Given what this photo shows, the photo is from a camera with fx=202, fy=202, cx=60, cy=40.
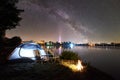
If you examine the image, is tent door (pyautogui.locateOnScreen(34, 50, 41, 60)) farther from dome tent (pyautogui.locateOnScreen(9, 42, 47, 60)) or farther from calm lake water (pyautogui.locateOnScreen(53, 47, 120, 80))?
calm lake water (pyautogui.locateOnScreen(53, 47, 120, 80))

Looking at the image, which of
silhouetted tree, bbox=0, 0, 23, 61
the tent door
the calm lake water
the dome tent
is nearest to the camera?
the dome tent

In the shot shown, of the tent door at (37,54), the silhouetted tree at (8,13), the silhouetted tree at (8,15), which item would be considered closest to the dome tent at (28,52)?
the tent door at (37,54)

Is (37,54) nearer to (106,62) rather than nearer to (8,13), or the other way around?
(8,13)

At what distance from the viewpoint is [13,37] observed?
6244cm

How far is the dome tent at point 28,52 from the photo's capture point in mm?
22875

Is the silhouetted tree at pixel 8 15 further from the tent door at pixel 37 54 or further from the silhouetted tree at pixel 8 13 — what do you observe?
the tent door at pixel 37 54

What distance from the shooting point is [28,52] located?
2372cm

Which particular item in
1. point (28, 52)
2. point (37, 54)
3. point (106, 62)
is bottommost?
point (106, 62)

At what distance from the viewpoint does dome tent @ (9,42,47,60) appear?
2288cm

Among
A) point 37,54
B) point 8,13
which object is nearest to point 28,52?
point 37,54

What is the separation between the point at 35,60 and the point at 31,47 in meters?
2.00

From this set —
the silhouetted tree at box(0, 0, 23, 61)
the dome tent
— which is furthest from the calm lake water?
the silhouetted tree at box(0, 0, 23, 61)

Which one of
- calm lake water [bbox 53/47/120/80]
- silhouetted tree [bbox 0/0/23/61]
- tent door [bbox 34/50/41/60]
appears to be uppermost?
silhouetted tree [bbox 0/0/23/61]

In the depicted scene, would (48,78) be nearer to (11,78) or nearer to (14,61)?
(11,78)
